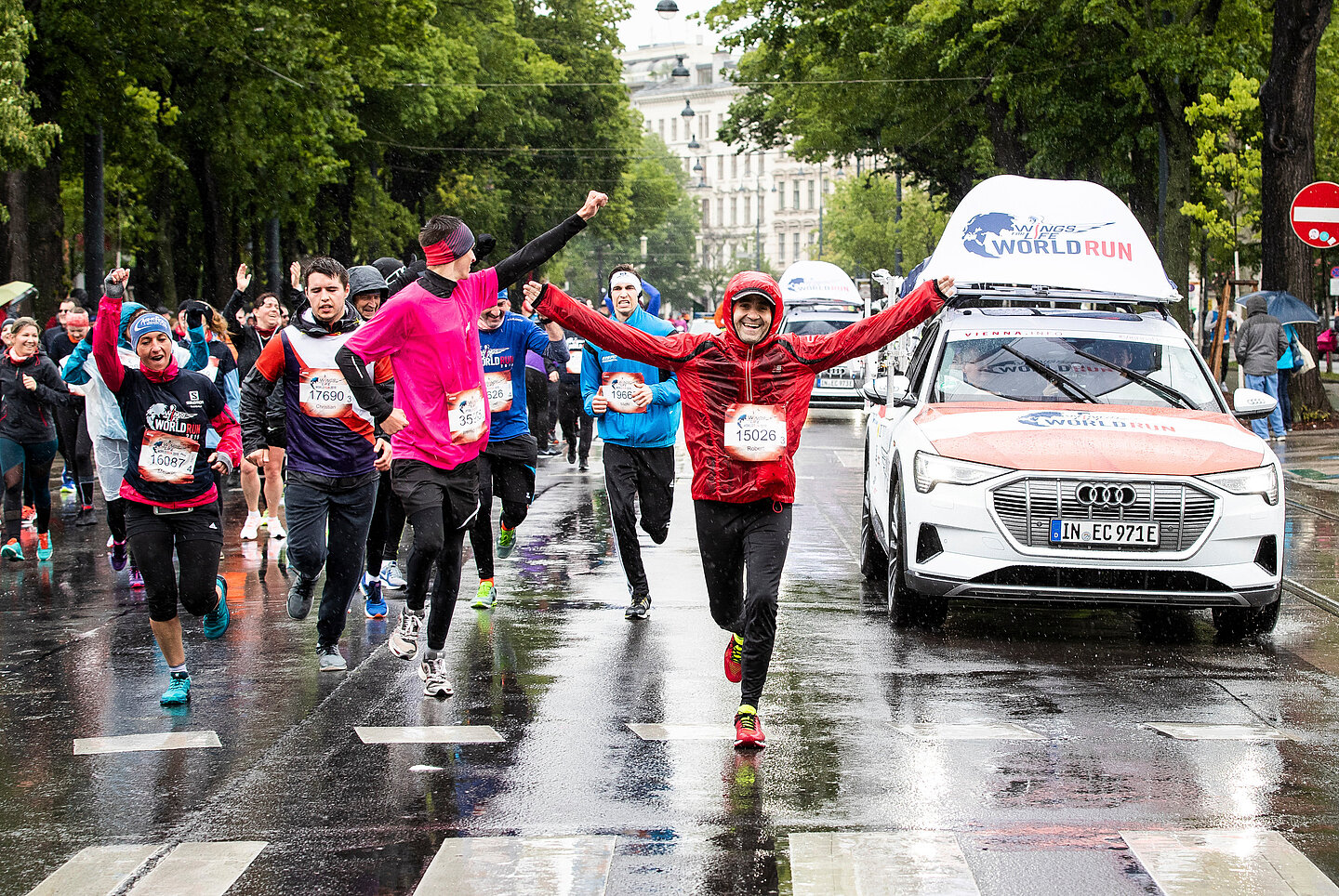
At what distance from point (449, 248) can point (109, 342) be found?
63.3 inches

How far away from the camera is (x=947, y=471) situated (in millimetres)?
8930

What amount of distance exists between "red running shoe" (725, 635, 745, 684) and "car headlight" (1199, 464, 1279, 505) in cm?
272

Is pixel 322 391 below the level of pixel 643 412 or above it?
above

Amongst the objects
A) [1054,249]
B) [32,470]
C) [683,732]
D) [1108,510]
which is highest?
[1054,249]

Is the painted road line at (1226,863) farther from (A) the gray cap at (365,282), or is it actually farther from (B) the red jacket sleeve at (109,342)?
(A) the gray cap at (365,282)

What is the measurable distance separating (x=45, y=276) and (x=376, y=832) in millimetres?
22194

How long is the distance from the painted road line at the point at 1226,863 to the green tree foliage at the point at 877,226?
242 ft

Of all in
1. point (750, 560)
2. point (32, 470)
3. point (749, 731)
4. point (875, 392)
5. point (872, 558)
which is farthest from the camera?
point (32, 470)

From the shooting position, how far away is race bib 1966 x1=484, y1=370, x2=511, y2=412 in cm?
1030

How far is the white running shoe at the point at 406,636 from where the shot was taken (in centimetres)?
807

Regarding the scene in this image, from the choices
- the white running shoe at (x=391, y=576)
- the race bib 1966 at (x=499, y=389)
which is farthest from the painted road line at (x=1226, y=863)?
the white running shoe at (x=391, y=576)

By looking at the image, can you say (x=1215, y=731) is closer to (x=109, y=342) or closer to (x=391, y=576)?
(x=109, y=342)

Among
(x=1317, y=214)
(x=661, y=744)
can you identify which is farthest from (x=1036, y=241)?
(x=1317, y=214)

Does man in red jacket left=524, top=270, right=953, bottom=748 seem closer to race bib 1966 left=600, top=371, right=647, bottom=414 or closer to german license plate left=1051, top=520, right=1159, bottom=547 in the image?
german license plate left=1051, top=520, right=1159, bottom=547
